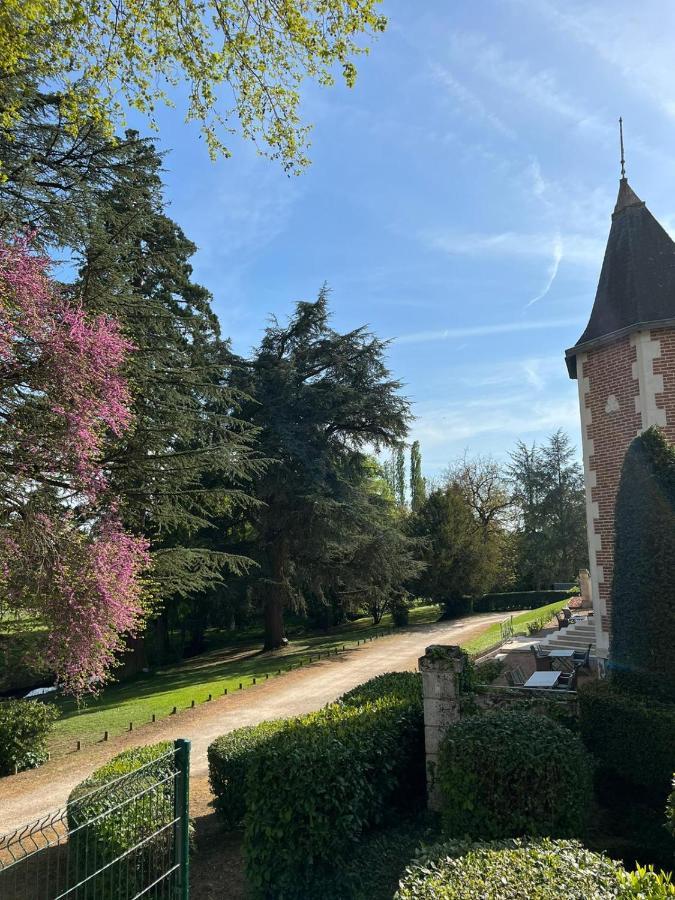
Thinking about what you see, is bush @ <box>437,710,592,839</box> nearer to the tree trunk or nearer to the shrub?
the shrub

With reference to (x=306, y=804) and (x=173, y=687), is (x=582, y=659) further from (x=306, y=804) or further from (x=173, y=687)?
(x=173, y=687)

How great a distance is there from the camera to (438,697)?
6805 mm

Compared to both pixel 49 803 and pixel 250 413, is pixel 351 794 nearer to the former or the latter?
pixel 49 803

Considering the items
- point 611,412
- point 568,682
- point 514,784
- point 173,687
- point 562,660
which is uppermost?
point 611,412

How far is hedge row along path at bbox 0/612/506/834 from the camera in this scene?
30.7 ft

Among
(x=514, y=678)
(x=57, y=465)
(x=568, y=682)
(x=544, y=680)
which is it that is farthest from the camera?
(x=514, y=678)

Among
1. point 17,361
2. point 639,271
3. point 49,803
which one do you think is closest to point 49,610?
point 49,803

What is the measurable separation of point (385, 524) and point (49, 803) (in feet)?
61.3

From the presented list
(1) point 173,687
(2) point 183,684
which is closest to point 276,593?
(2) point 183,684

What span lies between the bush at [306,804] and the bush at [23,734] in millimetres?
7669

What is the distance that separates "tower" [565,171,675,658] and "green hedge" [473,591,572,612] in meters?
26.9

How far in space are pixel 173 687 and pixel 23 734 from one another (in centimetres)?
710

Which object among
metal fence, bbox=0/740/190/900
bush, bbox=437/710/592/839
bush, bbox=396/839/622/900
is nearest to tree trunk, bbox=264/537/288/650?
metal fence, bbox=0/740/190/900

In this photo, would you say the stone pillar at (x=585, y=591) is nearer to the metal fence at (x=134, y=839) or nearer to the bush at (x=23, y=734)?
the bush at (x=23, y=734)
